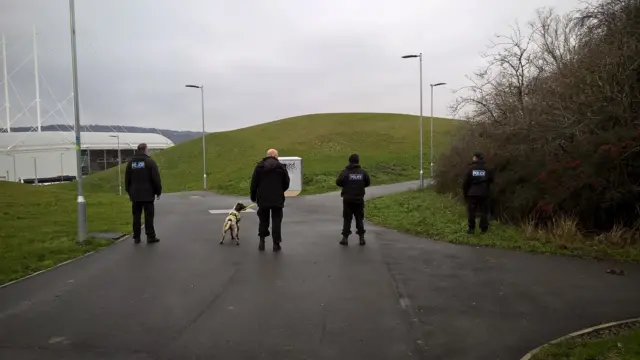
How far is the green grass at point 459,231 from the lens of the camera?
8.60 m

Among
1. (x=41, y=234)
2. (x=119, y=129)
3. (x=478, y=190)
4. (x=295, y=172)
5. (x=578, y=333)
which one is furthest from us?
(x=119, y=129)

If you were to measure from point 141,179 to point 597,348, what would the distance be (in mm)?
8496

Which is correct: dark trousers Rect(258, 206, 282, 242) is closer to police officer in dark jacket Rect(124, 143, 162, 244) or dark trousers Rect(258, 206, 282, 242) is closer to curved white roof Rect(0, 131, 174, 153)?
police officer in dark jacket Rect(124, 143, 162, 244)

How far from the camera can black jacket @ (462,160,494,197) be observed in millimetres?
10898

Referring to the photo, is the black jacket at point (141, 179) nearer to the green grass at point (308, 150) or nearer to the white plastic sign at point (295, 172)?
the white plastic sign at point (295, 172)

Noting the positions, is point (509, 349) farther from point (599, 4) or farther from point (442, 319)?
point (599, 4)

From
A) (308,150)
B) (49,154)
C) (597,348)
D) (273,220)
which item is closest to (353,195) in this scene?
(273,220)

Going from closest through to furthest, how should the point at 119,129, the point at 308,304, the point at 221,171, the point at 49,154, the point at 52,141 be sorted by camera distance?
1. the point at 308,304
2. the point at 221,171
3. the point at 49,154
4. the point at 52,141
5. the point at 119,129

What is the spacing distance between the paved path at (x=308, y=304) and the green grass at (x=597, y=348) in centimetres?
28

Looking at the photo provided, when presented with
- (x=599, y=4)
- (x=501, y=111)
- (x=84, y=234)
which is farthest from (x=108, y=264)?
(x=501, y=111)

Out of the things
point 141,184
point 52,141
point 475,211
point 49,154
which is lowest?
point 475,211

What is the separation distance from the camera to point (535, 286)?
21.7 ft

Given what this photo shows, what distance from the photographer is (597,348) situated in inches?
166

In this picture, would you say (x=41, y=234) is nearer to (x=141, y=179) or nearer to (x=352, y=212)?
(x=141, y=179)
